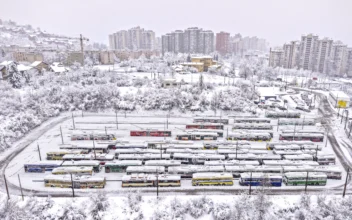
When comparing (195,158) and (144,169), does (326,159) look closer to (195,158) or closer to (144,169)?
(195,158)

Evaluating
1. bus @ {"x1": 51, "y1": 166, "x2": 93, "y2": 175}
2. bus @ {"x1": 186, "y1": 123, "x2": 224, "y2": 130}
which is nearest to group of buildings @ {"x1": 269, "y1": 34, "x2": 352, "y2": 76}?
bus @ {"x1": 186, "y1": 123, "x2": 224, "y2": 130}

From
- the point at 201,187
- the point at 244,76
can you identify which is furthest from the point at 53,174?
the point at 244,76

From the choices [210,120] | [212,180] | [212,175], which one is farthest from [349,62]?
[212,180]

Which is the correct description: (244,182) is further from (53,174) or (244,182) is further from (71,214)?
(53,174)

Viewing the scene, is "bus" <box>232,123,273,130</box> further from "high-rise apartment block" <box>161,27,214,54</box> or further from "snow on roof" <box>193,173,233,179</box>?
"high-rise apartment block" <box>161,27,214,54</box>

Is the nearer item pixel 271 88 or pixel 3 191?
Result: pixel 3 191

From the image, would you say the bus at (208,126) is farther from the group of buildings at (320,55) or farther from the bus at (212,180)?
the group of buildings at (320,55)

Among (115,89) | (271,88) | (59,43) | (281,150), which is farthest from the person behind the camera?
(59,43)
